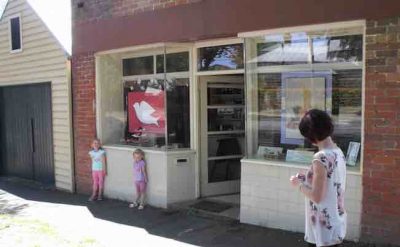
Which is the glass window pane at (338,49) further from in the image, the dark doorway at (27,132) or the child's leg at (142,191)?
the dark doorway at (27,132)

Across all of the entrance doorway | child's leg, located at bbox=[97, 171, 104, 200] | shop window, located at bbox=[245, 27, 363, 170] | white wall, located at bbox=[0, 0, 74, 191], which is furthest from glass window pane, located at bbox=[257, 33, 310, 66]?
white wall, located at bbox=[0, 0, 74, 191]

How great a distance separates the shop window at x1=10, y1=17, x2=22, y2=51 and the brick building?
250 cm

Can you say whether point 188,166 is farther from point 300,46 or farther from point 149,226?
point 300,46

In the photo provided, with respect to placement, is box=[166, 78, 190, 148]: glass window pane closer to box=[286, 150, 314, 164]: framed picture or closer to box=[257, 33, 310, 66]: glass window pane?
box=[257, 33, 310, 66]: glass window pane

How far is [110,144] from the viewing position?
31.9ft

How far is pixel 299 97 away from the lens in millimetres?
6809

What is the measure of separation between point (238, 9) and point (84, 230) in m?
3.79

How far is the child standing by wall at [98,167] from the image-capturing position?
9500 mm

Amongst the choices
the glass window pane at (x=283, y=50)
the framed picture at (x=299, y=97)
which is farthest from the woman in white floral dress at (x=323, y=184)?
the glass window pane at (x=283, y=50)

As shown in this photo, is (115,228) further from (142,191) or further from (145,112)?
(145,112)

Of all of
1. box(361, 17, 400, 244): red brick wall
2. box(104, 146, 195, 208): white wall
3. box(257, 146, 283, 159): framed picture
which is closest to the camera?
box(361, 17, 400, 244): red brick wall

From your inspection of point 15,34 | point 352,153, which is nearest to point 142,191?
point 352,153

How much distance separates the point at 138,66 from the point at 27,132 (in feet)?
13.7

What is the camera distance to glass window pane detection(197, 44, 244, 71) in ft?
25.3
